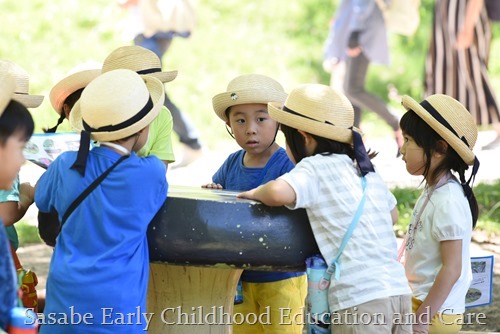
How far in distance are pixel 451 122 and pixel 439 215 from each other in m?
0.39

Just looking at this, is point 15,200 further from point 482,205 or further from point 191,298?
point 482,205

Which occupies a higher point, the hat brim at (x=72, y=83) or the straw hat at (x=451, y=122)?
the hat brim at (x=72, y=83)

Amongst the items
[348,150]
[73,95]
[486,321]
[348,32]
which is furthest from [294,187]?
[348,32]

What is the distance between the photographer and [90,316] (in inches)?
129

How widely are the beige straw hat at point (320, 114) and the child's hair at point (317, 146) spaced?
0.12 ft

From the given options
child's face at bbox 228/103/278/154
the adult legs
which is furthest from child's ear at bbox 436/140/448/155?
the adult legs

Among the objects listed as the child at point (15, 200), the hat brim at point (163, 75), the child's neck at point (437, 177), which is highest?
the hat brim at point (163, 75)

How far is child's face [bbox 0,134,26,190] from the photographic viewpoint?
2.92m

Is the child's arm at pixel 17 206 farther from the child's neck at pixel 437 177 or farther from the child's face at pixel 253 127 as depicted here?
the child's neck at pixel 437 177

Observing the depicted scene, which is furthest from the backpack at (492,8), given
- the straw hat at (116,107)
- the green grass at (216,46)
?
the straw hat at (116,107)

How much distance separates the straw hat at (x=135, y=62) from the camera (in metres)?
4.22

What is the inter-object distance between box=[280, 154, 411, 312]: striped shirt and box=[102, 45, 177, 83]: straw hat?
101 centimetres

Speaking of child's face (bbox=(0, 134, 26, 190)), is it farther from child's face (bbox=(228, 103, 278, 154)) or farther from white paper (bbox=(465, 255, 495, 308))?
white paper (bbox=(465, 255, 495, 308))

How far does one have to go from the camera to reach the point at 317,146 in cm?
365
